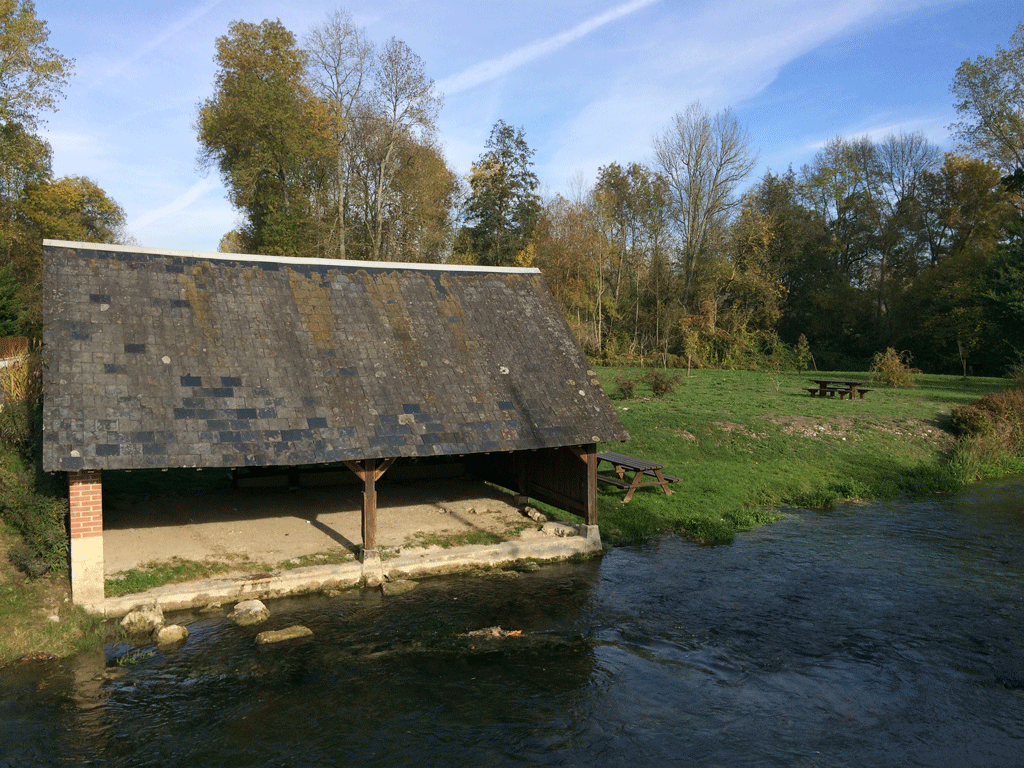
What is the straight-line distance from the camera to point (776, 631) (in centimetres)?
994

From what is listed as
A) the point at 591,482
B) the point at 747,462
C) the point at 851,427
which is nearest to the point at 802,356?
the point at 851,427

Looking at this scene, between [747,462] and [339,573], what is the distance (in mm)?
11850

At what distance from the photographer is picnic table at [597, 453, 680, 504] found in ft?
52.1

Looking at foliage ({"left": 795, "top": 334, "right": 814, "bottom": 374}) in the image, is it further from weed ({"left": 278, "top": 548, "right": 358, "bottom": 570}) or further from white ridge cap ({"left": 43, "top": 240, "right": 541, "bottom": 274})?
weed ({"left": 278, "top": 548, "right": 358, "bottom": 570})

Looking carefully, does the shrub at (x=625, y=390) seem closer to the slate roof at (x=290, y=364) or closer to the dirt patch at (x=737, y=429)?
the dirt patch at (x=737, y=429)

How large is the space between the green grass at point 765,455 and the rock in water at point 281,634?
256 inches

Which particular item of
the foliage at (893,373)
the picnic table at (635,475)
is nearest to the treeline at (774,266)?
the foliage at (893,373)

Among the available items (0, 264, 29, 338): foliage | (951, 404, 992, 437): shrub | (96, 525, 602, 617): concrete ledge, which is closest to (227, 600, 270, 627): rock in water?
(96, 525, 602, 617): concrete ledge

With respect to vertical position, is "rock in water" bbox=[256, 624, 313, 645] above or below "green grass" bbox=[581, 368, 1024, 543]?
below

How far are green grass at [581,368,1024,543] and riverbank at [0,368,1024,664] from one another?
1.3 inches

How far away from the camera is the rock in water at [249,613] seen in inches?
391

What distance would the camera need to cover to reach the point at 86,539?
9.66 metres

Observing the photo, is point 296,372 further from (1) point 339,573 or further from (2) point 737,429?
(2) point 737,429

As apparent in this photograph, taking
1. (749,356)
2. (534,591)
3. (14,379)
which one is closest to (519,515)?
(534,591)
